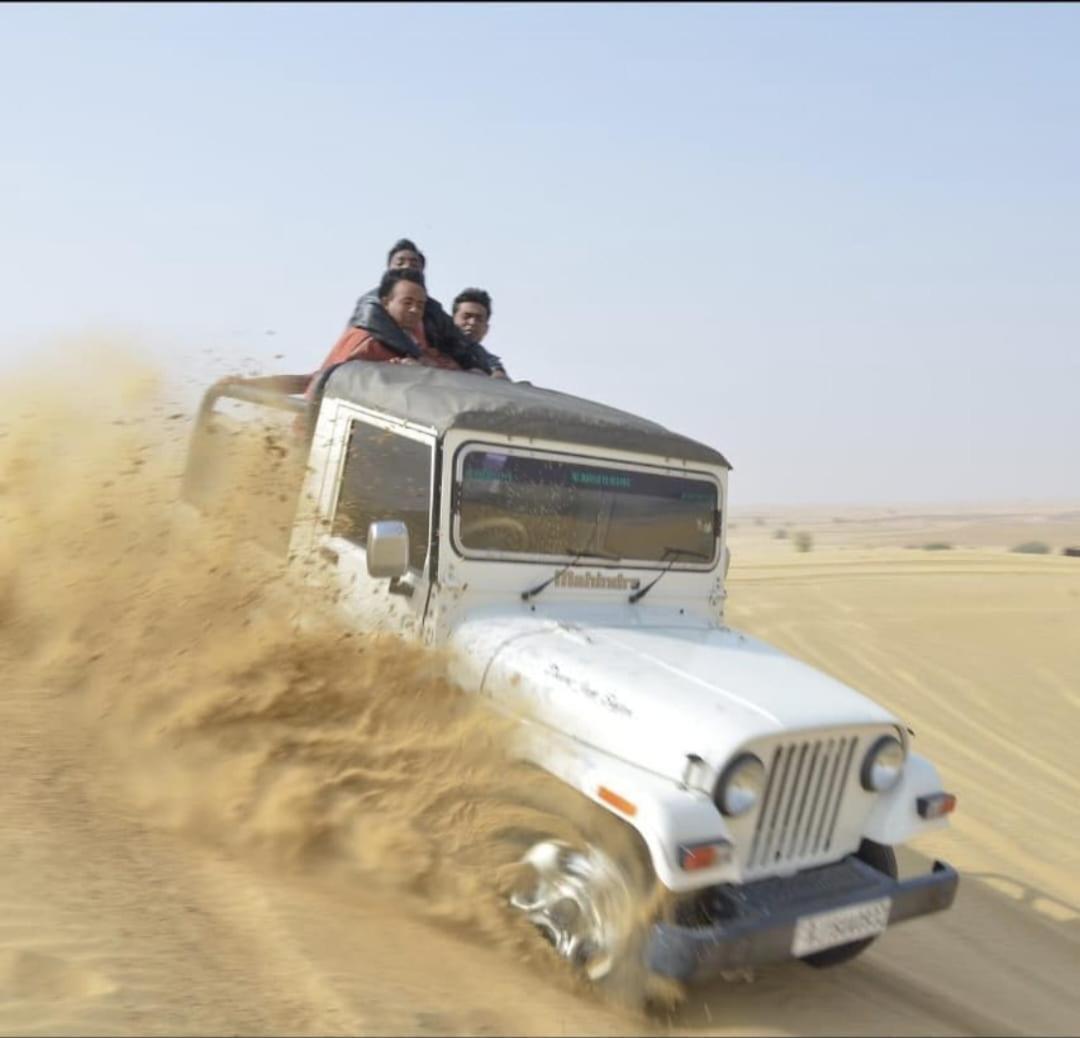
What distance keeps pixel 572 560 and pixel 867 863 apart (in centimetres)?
163

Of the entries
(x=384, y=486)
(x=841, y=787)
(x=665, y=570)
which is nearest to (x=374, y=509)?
(x=384, y=486)

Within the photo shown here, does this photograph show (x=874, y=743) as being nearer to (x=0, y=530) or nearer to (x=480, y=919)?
(x=480, y=919)

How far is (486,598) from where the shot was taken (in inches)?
171

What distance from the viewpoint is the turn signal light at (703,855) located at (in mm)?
3176

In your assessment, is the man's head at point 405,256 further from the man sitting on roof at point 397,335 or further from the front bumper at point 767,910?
the front bumper at point 767,910

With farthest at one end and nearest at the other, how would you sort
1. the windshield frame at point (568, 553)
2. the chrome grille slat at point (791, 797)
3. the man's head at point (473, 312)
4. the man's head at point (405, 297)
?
the man's head at point (473, 312)
the man's head at point (405, 297)
the windshield frame at point (568, 553)
the chrome grille slat at point (791, 797)

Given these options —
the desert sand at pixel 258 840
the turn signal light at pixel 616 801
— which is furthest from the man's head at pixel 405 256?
the turn signal light at pixel 616 801

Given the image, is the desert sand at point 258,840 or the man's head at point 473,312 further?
the man's head at point 473,312

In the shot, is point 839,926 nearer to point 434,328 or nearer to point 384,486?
point 384,486

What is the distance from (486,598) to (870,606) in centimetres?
1074

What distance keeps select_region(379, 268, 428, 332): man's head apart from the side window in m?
1.74

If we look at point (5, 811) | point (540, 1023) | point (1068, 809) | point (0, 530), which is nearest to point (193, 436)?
point (0, 530)

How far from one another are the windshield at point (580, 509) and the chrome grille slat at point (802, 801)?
4.52ft

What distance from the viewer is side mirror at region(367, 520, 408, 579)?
3928mm
